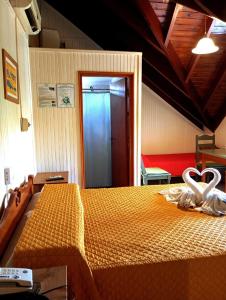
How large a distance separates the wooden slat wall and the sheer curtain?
49.0 inches

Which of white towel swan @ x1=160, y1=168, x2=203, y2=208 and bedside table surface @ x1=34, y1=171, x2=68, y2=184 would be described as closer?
white towel swan @ x1=160, y1=168, x2=203, y2=208

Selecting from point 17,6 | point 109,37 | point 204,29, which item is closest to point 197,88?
point 204,29

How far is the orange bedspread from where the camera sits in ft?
4.13

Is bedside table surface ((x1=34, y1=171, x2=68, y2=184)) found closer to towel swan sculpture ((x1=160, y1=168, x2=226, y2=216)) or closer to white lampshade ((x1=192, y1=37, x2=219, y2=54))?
towel swan sculpture ((x1=160, y1=168, x2=226, y2=216))

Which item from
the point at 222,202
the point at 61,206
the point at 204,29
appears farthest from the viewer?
the point at 204,29

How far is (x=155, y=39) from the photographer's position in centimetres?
321

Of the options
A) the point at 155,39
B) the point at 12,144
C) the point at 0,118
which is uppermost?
the point at 155,39

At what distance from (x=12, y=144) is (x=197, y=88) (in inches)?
136

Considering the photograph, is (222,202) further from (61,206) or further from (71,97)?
(71,97)

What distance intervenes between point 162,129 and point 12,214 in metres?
4.70

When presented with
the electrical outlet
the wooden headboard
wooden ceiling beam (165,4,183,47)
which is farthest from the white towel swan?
wooden ceiling beam (165,4,183,47)

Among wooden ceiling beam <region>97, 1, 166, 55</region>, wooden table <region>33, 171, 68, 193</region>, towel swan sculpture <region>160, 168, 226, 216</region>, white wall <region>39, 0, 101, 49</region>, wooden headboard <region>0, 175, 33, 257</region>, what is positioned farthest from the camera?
white wall <region>39, 0, 101, 49</region>

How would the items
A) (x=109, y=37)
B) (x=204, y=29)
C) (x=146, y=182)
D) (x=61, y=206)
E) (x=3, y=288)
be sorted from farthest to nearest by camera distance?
(x=109, y=37), (x=146, y=182), (x=204, y=29), (x=61, y=206), (x=3, y=288)

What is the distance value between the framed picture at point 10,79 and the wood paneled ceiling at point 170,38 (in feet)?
5.35
